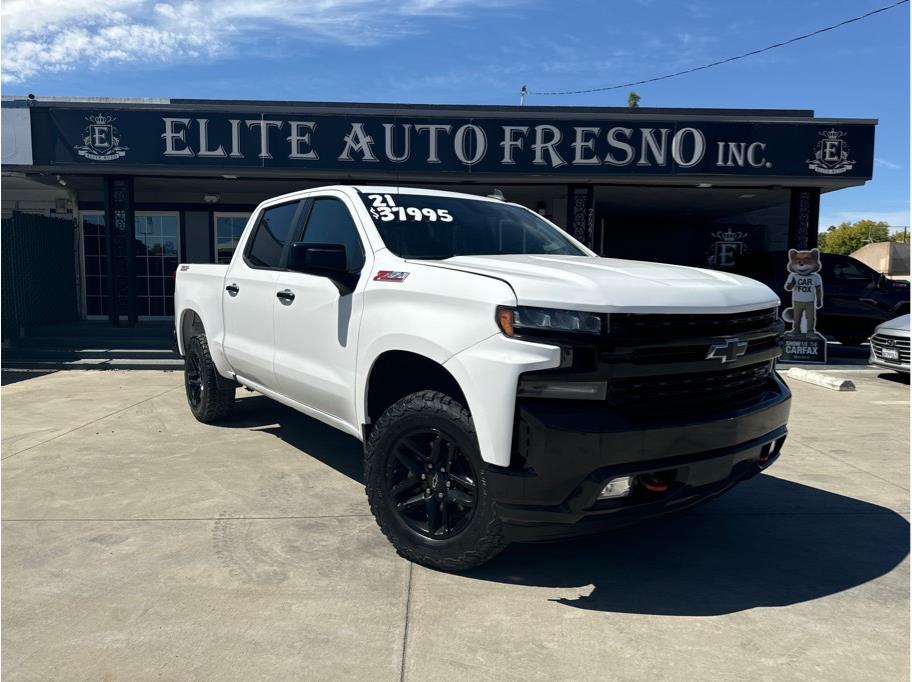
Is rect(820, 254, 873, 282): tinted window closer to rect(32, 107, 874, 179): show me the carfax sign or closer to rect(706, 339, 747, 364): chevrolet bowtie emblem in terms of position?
rect(32, 107, 874, 179): show me the carfax sign

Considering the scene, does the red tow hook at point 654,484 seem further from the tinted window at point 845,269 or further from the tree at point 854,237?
the tree at point 854,237

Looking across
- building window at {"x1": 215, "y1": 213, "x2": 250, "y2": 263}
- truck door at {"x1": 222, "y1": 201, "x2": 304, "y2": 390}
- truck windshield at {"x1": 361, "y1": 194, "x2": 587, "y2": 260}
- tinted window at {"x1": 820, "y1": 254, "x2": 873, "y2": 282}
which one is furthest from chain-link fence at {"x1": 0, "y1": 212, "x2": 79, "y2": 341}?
tinted window at {"x1": 820, "y1": 254, "x2": 873, "y2": 282}

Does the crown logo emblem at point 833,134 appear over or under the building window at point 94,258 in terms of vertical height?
over

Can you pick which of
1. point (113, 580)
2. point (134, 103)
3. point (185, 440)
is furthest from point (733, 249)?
point (113, 580)

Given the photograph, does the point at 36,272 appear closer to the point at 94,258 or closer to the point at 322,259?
the point at 94,258

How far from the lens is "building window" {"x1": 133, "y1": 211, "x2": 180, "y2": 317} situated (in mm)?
16578

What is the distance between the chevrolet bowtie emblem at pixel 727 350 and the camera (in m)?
3.07

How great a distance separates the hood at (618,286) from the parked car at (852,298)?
35.6 ft

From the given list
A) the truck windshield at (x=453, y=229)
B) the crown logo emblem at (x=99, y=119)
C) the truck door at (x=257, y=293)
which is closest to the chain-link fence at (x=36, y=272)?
the crown logo emblem at (x=99, y=119)

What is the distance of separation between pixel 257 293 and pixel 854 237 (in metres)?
94.3

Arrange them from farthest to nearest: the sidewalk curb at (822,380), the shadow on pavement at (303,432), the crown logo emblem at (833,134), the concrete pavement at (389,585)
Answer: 1. the crown logo emblem at (833,134)
2. the sidewalk curb at (822,380)
3. the shadow on pavement at (303,432)
4. the concrete pavement at (389,585)

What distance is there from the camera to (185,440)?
5.88 m

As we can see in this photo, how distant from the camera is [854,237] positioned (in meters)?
83.4

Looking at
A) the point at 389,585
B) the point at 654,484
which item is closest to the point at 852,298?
the point at 654,484
